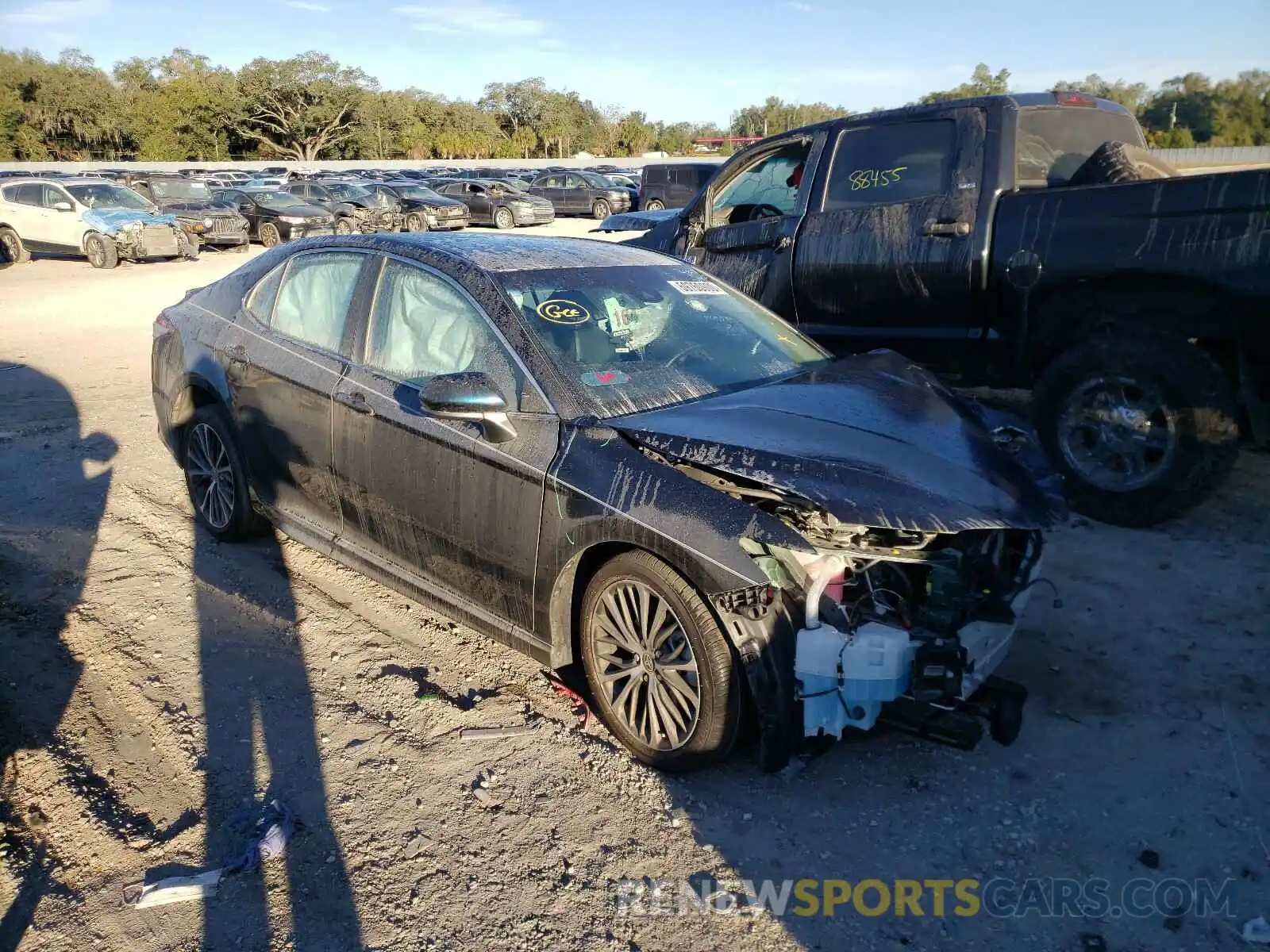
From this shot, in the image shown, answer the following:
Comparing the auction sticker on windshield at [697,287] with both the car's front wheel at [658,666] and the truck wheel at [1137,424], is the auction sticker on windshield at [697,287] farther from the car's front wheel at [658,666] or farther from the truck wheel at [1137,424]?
the truck wheel at [1137,424]

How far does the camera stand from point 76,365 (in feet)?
34.1

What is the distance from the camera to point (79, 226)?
66.7ft

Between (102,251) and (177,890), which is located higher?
(102,251)

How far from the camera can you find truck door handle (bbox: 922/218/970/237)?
568 centimetres

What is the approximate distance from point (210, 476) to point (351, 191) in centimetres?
2540

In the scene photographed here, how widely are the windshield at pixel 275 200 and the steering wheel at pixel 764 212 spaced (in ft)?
70.0

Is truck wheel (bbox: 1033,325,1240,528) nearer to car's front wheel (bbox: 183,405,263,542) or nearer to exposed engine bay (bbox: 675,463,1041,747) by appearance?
exposed engine bay (bbox: 675,463,1041,747)

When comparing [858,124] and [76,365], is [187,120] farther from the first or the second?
[858,124]

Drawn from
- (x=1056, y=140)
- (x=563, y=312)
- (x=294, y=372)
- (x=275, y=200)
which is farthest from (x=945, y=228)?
(x=275, y=200)

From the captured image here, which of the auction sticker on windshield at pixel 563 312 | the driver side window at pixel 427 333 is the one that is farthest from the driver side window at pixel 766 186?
the driver side window at pixel 427 333

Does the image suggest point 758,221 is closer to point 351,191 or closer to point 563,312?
point 563,312

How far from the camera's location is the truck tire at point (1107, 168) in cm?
561

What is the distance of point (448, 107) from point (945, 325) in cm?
8749

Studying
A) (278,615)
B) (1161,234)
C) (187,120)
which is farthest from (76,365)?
(187,120)
